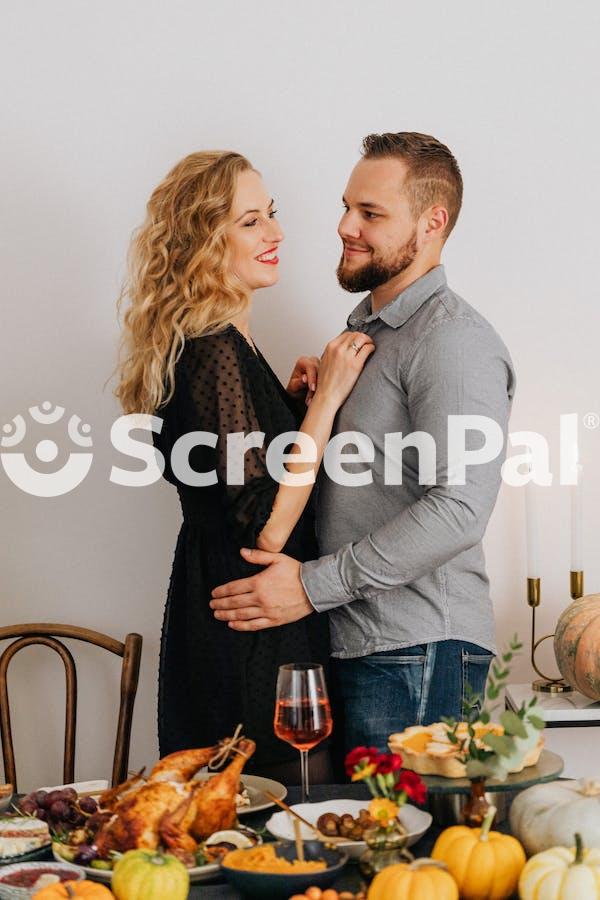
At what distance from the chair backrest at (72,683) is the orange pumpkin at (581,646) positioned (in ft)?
3.02

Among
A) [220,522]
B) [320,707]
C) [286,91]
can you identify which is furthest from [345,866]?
[286,91]

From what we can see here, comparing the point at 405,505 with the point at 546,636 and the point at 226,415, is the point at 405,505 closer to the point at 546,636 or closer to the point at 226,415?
the point at 226,415

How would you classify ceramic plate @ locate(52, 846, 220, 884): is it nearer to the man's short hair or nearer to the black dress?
the black dress

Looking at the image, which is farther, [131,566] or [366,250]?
[131,566]

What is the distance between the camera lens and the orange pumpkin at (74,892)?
1.09 meters

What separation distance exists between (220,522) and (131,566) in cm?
64

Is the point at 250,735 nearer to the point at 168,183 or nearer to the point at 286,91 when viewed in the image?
the point at 168,183

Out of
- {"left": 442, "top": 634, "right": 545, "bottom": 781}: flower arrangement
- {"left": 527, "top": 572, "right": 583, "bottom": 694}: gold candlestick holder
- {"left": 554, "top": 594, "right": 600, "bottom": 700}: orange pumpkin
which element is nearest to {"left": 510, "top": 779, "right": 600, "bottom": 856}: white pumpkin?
{"left": 442, "top": 634, "right": 545, "bottom": 781}: flower arrangement

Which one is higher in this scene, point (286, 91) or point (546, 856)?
point (286, 91)

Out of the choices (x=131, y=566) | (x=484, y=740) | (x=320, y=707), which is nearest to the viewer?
(x=484, y=740)

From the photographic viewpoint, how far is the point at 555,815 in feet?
3.94

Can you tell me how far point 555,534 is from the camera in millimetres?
2607

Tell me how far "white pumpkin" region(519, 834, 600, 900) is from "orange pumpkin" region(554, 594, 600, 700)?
1104 mm

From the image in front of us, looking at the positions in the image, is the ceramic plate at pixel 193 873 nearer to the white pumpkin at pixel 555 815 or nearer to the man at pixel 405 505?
the white pumpkin at pixel 555 815
